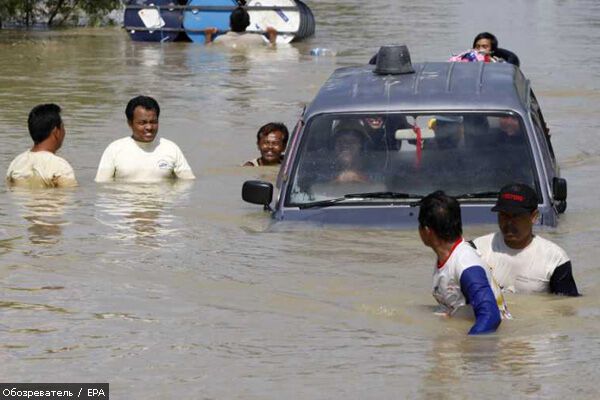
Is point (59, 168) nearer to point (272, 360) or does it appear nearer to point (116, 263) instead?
point (116, 263)

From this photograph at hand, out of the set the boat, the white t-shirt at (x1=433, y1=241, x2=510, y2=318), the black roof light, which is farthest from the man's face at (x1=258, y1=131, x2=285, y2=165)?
the boat

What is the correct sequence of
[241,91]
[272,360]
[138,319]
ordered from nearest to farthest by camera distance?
1. [272,360]
2. [138,319]
3. [241,91]

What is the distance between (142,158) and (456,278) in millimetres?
5348

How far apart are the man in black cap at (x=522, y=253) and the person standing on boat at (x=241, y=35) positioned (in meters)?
23.9

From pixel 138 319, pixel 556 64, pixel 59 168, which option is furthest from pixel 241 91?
pixel 138 319

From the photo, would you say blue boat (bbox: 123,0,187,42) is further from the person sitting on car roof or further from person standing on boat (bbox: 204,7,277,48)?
the person sitting on car roof

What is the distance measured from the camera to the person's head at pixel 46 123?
1157cm

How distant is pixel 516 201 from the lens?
300 inches

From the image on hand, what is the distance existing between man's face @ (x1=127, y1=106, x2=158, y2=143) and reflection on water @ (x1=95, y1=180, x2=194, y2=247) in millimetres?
373

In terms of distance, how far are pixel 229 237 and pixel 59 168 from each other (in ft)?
6.96

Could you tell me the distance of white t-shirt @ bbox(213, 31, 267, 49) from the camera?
31453 millimetres

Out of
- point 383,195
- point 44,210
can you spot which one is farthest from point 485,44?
point 383,195

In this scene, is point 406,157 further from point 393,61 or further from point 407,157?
point 393,61

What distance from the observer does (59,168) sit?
11906 millimetres
